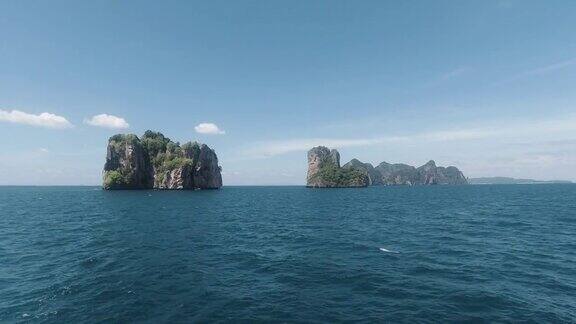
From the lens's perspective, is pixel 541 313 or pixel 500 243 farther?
pixel 500 243

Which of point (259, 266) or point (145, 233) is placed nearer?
point (259, 266)

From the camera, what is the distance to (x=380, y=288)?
30922mm

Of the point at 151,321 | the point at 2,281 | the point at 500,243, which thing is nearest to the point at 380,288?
the point at 151,321

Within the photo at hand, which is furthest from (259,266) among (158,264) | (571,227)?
(571,227)

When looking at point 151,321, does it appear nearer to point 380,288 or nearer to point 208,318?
point 208,318

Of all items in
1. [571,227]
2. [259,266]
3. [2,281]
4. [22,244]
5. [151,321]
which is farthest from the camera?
[571,227]

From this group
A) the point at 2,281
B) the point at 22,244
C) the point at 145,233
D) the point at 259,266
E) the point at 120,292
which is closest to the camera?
the point at 120,292

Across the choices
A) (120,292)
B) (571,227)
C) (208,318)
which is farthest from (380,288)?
(571,227)

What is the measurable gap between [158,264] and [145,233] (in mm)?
23735

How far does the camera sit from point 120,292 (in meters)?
30.2

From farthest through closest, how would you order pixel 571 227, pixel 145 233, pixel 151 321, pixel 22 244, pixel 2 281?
1. pixel 571 227
2. pixel 145 233
3. pixel 22 244
4. pixel 2 281
5. pixel 151 321

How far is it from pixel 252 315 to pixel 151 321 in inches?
287

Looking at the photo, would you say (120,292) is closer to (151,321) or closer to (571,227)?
(151,321)

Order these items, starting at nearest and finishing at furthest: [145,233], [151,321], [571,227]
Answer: [151,321], [145,233], [571,227]
